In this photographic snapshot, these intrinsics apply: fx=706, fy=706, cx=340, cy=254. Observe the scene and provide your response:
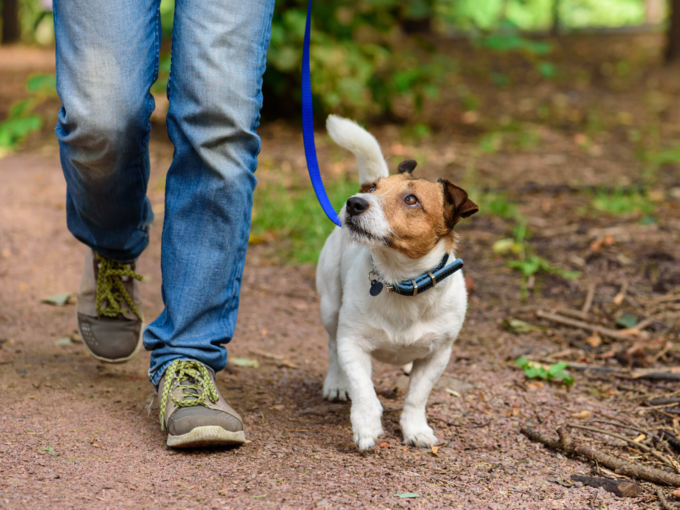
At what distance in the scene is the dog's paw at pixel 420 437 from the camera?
97.8 inches

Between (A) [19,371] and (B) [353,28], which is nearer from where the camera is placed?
(A) [19,371]

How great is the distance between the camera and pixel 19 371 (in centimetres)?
287

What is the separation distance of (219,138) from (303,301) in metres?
2.06

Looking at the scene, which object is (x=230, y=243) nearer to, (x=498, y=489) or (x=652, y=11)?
(x=498, y=489)

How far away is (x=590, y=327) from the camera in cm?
367

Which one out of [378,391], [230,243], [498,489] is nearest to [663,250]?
[378,391]

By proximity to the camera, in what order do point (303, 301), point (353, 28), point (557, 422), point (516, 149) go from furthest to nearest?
point (353, 28) < point (516, 149) < point (303, 301) < point (557, 422)

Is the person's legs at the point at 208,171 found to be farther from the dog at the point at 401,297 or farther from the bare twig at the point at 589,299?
the bare twig at the point at 589,299

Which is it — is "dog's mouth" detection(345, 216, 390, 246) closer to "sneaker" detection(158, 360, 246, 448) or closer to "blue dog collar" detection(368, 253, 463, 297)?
"blue dog collar" detection(368, 253, 463, 297)

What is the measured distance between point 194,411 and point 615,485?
1.36m

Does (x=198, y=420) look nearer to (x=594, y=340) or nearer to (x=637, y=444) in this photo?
(x=637, y=444)

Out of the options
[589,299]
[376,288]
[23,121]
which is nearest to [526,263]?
[589,299]

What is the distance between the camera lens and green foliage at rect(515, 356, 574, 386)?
3.16 m

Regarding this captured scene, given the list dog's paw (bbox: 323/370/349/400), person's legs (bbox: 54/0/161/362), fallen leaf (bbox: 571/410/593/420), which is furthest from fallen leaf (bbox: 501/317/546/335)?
person's legs (bbox: 54/0/161/362)
